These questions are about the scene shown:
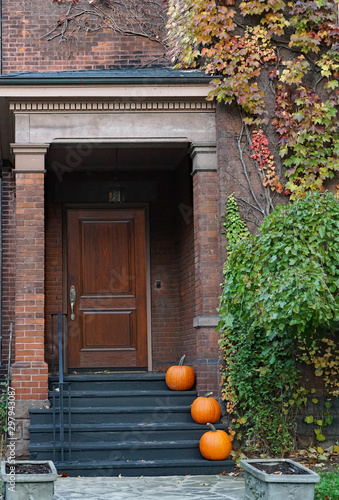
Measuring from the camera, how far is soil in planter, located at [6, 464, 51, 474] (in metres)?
5.31

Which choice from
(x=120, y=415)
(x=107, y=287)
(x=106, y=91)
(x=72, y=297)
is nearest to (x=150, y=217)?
(x=107, y=287)

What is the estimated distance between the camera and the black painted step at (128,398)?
785cm

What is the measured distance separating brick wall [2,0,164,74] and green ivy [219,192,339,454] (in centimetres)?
389

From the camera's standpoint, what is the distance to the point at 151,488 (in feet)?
20.7

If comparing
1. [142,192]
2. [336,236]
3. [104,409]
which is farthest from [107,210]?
[336,236]

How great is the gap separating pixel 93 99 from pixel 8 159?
2364 mm

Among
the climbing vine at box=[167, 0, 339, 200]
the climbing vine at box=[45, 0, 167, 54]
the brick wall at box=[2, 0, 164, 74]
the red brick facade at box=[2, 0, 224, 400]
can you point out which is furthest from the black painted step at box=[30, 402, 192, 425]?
the climbing vine at box=[45, 0, 167, 54]

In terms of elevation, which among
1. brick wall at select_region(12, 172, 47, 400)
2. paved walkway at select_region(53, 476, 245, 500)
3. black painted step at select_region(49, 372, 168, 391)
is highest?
brick wall at select_region(12, 172, 47, 400)

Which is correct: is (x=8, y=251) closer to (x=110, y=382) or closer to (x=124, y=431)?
(x=110, y=382)

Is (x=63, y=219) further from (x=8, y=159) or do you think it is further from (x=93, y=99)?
(x=93, y=99)

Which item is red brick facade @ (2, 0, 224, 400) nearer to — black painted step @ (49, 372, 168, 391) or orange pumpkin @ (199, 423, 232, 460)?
black painted step @ (49, 372, 168, 391)

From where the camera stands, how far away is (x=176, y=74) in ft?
27.1

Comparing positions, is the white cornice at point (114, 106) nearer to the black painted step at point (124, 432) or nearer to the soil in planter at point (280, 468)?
the black painted step at point (124, 432)

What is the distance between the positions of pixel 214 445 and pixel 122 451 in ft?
3.12
